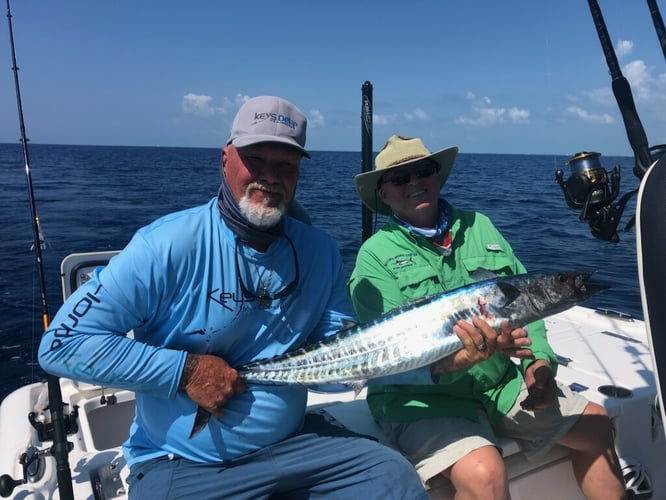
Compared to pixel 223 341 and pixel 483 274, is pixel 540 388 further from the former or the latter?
pixel 223 341

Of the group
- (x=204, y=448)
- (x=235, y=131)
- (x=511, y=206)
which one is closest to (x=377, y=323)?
(x=204, y=448)

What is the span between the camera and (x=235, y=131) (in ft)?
6.89

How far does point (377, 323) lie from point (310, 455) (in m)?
0.66

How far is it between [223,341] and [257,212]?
0.56m

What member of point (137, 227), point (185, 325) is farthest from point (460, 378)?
point (137, 227)

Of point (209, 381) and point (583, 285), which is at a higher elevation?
point (583, 285)

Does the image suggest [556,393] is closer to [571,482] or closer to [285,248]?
[571,482]

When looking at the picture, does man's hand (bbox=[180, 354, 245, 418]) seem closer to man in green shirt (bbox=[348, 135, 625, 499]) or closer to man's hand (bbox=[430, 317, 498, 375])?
man in green shirt (bbox=[348, 135, 625, 499])

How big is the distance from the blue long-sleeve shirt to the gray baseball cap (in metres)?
0.36

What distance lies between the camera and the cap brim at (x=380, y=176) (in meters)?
2.84

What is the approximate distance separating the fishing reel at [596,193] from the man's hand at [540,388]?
1105 millimetres

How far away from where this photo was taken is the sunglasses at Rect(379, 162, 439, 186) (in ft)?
9.04

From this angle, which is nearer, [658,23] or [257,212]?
[257,212]

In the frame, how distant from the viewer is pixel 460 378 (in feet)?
8.28
